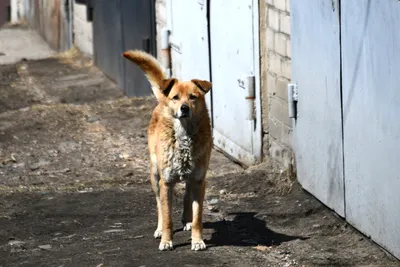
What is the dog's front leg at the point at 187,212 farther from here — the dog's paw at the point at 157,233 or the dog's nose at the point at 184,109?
the dog's nose at the point at 184,109

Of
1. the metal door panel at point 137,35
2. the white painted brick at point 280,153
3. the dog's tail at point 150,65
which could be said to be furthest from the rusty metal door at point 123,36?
the dog's tail at point 150,65

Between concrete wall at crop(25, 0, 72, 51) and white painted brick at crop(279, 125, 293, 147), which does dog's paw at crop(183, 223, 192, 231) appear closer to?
white painted brick at crop(279, 125, 293, 147)

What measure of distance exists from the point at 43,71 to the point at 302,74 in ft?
28.5

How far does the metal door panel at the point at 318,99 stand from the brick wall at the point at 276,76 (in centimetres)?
23

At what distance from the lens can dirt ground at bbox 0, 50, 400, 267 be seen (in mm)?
6289

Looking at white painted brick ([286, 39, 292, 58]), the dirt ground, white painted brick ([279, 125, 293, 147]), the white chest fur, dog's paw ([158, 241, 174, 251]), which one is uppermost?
white painted brick ([286, 39, 292, 58])

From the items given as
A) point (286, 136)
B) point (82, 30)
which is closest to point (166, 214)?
point (286, 136)

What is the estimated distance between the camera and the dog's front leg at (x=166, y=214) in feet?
21.0

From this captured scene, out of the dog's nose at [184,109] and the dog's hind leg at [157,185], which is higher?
the dog's nose at [184,109]

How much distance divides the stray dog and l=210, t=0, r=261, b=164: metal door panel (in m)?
1.83

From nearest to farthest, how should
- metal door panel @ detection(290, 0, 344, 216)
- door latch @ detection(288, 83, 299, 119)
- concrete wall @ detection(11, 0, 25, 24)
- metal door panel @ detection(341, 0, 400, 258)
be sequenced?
1. metal door panel @ detection(341, 0, 400, 258)
2. metal door panel @ detection(290, 0, 344, 216)
3. door latch @ detection(288, 83, 299, 119)
4. concrete wall @ detection(11, 0, 25, 24)

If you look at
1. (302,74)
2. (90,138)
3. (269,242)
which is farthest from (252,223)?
(90,138)

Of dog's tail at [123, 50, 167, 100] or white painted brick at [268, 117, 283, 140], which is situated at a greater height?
dog's tail at [123, 50, 167, 100]

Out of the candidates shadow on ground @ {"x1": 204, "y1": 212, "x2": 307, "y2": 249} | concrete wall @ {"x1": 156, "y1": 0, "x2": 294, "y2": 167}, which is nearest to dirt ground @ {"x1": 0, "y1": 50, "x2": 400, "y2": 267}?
shadow on ground @ {"x1": 204, "y1": 212, "x2": 307, "y2": 249}
